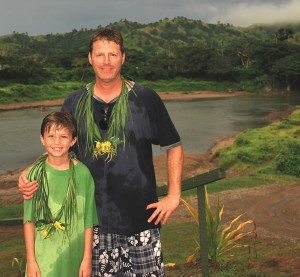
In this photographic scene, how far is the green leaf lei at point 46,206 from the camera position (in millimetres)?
2420

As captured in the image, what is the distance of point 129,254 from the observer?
2.64 m

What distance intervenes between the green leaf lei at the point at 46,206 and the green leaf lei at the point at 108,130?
21 centimetres

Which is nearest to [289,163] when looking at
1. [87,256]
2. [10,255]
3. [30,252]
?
[10,255]

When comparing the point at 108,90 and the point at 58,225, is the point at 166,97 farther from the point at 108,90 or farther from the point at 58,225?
the point at 58,225

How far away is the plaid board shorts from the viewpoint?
2.61 metres

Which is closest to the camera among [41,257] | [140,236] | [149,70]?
[41,257]

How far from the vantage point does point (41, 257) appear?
242 cm

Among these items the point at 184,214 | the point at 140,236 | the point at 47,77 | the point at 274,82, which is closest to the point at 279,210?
the point at 184,214

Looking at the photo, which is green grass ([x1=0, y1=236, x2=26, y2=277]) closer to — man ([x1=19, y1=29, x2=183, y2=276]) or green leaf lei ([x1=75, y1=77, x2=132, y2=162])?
man ([x1=19, y1=29, x2=183, y2=276])

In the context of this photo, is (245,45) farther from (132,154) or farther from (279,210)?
(132,154)

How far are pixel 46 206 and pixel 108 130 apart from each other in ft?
1.81

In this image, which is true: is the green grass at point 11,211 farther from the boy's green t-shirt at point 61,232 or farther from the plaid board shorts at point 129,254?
the boy's green t-shirt at point 61,232

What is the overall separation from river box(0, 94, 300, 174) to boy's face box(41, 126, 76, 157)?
18.7 m

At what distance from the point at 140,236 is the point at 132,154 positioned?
0.49 metres
